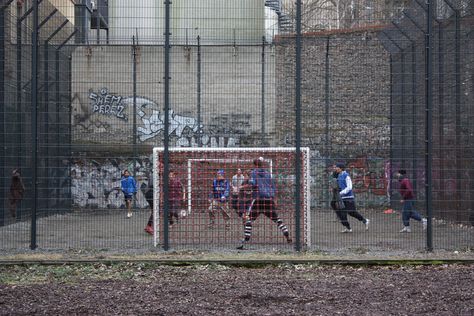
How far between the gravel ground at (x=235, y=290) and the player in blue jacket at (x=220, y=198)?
193cm

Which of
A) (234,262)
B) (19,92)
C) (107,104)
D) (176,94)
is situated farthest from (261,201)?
(19,92)

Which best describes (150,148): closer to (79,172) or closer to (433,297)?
(79,172)

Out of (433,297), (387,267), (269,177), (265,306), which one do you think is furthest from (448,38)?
(265,306)

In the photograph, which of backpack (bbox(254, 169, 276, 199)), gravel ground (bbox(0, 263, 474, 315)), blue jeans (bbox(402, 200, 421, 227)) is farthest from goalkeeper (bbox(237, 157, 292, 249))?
blue jeans (bbox(402, 200, 421, 227))

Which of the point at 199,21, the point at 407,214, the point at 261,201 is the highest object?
the point at 199,21

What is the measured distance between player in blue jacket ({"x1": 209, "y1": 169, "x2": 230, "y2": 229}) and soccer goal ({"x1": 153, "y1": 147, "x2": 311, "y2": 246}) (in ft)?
0.12

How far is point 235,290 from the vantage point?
9.02 m

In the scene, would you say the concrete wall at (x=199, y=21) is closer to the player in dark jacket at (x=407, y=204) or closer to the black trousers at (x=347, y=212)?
the black trousers at (x=347, y=212)

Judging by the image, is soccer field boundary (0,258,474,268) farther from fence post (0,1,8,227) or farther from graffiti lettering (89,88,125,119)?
graffiti lettering (89,88,125,119)

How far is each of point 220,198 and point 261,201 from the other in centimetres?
82

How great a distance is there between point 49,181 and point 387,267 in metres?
8.81

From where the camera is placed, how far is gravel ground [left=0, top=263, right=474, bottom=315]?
25.7 feet

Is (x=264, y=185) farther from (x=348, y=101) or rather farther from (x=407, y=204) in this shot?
(x=348, y=101)

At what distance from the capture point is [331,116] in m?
22.5
